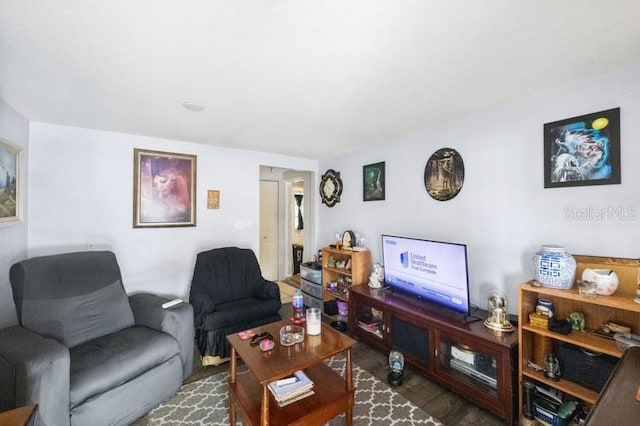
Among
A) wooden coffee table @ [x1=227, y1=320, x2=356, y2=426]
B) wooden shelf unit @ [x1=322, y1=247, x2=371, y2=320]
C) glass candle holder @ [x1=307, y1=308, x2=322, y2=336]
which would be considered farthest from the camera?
wooden shelf unit @ [x1=322, y1=247, x2=371, y2=320]

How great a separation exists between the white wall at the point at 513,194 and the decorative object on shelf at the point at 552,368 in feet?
1.49

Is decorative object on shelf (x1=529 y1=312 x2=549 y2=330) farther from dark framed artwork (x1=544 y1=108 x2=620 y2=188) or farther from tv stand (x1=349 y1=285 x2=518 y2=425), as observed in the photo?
dark framed artwork (x1=544 y1=108 x2=620 y2=188)

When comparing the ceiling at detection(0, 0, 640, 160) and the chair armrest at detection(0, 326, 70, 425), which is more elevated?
the ceiling at detection(0, 0, 640, 160)

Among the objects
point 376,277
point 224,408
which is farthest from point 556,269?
point 224,408

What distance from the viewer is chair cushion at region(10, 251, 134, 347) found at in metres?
1.80

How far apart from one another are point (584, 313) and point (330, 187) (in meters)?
2.95

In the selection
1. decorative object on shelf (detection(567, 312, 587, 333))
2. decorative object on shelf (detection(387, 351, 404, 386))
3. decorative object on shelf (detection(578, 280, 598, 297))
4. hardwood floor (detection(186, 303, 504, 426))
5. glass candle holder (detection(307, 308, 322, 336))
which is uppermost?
decorative object on shelf (detection(578, 280, 598, 297))

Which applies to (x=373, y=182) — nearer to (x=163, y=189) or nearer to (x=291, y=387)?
(x=291, y=387)

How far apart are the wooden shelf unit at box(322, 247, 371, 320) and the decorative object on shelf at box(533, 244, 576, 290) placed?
171cm

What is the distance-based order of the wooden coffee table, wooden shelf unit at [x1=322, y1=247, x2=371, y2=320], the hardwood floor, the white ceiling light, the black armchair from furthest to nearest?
wooden shelf unit at [x1=322, y1=247, x2=371, y2=320]
the black armchair
the white ceiling light
the hardwood floor
the wooden coffee table

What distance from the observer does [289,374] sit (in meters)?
1.50

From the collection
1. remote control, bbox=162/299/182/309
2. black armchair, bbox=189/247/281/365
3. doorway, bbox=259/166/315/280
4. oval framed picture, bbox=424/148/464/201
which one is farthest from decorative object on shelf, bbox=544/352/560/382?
doorway, bbox=259/166/315/280

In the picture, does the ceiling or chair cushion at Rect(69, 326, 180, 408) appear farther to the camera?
chair cushion at Rect(69, 326, 180, 408)

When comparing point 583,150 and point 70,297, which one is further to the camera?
point 70,297
